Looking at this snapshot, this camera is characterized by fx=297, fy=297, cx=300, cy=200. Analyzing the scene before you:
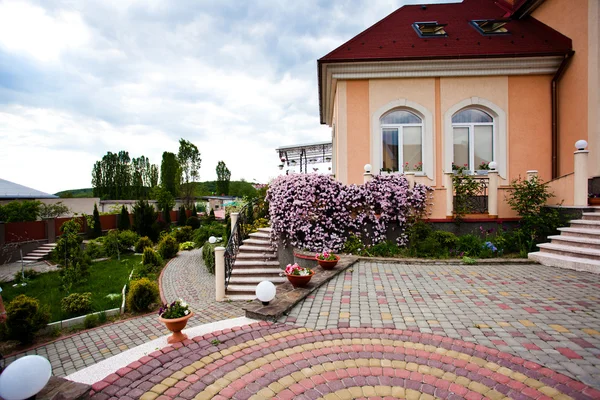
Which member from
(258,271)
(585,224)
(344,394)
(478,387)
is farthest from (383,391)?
(585,224)

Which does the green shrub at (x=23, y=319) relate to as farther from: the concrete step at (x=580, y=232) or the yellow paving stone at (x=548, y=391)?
the concrete step at (x=580, y=232)

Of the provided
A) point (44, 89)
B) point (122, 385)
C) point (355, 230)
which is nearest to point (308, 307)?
point (122, 385)

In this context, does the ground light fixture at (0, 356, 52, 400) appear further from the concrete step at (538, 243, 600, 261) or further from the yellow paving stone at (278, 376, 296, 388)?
the concrete step at (538, 243, 600, 261)

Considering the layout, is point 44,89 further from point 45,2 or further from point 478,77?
point 478,77

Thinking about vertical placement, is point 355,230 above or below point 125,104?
below

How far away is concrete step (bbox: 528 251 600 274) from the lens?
5840 millimetres

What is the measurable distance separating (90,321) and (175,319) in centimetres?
357

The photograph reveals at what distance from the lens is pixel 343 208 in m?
7.89

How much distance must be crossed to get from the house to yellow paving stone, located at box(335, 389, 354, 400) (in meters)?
7.45

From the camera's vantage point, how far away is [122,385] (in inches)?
118

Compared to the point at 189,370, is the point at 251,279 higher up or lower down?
lower down

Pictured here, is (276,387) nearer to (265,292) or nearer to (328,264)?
(265,292)

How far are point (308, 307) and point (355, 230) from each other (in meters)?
3.75

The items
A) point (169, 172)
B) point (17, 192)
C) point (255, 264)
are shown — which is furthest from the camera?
point (169, 172)
